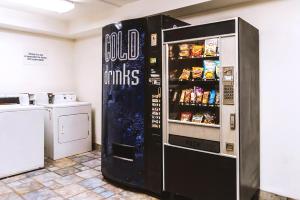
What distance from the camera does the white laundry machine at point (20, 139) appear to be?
135 inches

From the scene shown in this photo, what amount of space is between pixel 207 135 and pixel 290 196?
1.19 m

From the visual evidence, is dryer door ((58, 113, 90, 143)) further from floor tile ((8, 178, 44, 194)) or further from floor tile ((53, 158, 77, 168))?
floor tile ((8, 178, 44, 194))

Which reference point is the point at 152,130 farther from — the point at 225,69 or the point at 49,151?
the point at 49,151

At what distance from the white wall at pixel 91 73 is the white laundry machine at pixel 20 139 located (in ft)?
4.29

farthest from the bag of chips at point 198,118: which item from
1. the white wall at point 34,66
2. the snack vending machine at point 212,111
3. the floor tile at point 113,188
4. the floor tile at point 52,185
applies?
the white wall at point 34,66

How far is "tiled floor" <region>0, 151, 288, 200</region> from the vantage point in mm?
2904

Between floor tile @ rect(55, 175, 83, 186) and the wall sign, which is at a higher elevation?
the wall sign

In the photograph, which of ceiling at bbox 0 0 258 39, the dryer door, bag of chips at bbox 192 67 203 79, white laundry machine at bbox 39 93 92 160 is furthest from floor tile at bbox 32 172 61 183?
ceiling at bbox 0 0 258 39

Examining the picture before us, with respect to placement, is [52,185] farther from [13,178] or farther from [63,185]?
[13,178]

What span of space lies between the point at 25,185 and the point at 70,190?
26.2 inches

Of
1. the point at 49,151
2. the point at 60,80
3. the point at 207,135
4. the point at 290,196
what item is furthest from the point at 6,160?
the point at 290,196

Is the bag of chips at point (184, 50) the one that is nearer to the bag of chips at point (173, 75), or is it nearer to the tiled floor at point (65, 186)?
the bag of chips at point (173, 75)

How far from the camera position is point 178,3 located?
317 cm

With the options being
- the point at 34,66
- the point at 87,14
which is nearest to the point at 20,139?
the point at 34,66
